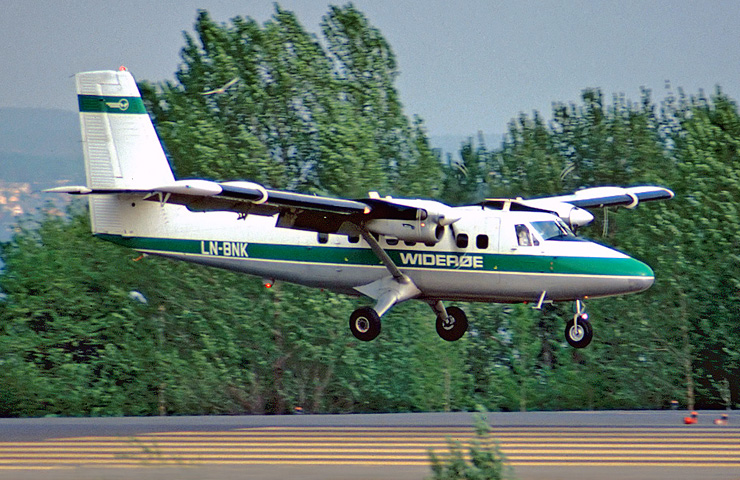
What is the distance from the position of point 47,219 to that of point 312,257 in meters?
24.1

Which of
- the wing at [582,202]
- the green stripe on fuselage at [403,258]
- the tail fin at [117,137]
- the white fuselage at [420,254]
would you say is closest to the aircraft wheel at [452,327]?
the white fuselage at [420,254]

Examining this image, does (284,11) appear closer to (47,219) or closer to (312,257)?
(47,219)

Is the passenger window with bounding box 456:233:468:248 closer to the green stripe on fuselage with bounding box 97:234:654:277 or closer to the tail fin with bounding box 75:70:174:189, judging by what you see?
the green stripe on fuselage with bounding box 97:234:654:277

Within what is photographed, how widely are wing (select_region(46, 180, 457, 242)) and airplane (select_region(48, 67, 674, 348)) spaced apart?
3cm

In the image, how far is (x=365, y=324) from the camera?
79.5 ft

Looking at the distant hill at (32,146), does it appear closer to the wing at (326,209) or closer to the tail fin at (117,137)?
the tail fin at (117,137)

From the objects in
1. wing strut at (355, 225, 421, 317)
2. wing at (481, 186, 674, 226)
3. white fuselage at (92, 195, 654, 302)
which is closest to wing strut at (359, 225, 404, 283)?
wing strut at (355, 225, 421, 317)

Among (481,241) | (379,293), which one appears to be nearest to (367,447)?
(379,293)

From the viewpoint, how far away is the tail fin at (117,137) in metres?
26.0

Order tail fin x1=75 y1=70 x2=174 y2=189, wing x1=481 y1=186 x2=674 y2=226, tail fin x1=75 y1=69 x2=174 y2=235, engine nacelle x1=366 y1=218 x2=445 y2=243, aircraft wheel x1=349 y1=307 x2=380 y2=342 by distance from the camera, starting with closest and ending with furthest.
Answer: engine nacelle x1=366 y1=218 x2=445 y2=243 < aircraft wheel x1=349 y1=307 x2=380 y2=342 < wing x1=481 y1=186 x2=674 y2=226 < tail fin x1=75 y1=69 x2=174 y2=235 < tail fin x1=75 y1=70 x2=174 y2=189

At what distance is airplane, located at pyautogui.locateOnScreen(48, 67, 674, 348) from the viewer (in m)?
22.5

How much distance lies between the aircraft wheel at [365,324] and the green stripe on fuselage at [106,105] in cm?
747

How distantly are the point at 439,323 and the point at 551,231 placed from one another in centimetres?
395

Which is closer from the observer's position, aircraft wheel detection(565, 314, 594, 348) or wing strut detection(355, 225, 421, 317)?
aircraft wheel detection(565, 314, 594, 348)
